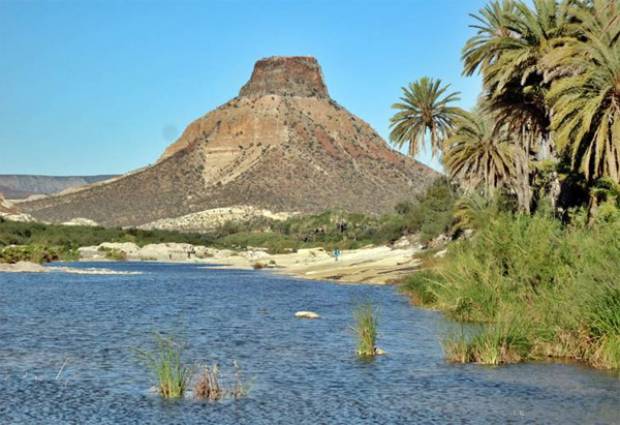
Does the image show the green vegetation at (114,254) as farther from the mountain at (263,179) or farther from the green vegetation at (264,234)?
the mountain at (263,179)

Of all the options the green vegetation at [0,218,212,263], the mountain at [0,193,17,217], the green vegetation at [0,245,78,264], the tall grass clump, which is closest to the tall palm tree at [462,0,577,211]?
the tall grass clump

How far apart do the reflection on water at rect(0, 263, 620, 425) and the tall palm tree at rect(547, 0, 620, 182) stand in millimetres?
8375

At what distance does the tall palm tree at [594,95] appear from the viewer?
30656 millimetres

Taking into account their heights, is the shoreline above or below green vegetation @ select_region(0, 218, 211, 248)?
below

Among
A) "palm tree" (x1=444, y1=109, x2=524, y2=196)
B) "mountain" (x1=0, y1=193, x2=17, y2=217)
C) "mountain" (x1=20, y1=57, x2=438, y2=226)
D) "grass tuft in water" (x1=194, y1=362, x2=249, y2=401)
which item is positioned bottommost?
"grass tuft in water" (x1=194, y1=362, x2=249, y2=401)

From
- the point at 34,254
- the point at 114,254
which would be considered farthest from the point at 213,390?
the point at 114,254

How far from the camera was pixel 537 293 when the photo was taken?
27203mm

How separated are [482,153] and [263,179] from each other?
122 meters

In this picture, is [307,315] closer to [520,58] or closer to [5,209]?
[520,58]

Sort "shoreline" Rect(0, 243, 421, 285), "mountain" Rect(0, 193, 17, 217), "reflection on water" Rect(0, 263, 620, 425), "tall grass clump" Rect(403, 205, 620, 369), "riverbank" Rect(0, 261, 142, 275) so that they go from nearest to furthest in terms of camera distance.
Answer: "reflection on water" Rect(0, 263, 620, 425) → "tall grass clump" Rect(403, 205, 620, 369) → "shoreline" Rect(0, 243, 421, 285) → "riverbank" Rect(0, 261, 142, 275) → "mountain" Rect(0, 193, 17, 217)

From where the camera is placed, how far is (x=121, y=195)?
182 meters

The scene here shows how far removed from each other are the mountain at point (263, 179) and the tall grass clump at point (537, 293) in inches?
5154

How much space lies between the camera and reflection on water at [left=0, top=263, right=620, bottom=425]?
16312 millimetres

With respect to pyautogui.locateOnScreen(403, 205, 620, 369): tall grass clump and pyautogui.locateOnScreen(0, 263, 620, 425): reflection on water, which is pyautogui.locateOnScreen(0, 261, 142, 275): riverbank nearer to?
pyautogui.locateOnScreen(0, 263, 620, 425): reflection on water
